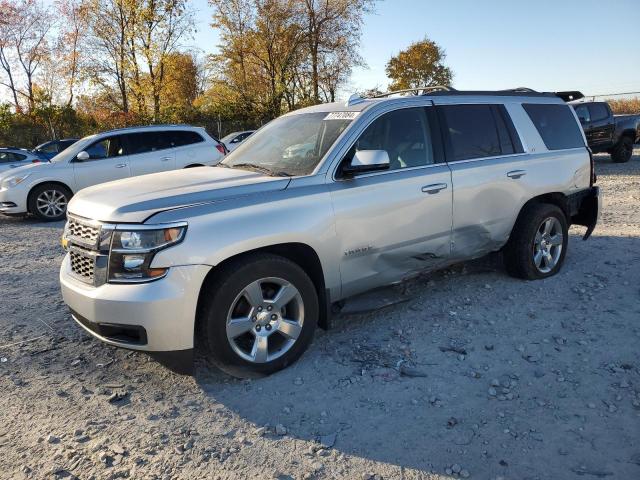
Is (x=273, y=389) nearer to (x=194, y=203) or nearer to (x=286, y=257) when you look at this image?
(x=286, y=257)

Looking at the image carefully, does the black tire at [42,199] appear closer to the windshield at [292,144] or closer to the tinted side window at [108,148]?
the tinted side window at [108,148]

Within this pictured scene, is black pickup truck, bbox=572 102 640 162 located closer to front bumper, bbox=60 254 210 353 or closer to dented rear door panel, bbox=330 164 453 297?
dented rear door panel, bbox=330 164 453 297

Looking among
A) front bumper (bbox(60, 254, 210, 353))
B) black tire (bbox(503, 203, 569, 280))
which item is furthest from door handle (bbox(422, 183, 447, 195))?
front bumper (bbox(60, 254, 210, 353))

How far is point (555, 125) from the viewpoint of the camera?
5199 mm

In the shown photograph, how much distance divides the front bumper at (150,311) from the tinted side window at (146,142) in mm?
7878

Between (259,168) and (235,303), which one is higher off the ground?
(259,168)

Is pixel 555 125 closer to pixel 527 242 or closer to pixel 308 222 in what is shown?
pixel 527 242

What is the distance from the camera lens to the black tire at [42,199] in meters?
9.70

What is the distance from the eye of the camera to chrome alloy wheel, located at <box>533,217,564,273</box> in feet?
16.6

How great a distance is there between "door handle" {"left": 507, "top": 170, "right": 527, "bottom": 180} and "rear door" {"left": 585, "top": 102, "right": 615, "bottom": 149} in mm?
11155

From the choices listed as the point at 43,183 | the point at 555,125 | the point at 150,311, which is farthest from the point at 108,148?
the point at 555,125

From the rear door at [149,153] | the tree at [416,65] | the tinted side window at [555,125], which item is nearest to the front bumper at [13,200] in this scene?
the rear door at [149,153]

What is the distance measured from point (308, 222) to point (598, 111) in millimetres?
14136

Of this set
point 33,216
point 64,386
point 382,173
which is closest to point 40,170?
point 33,216
